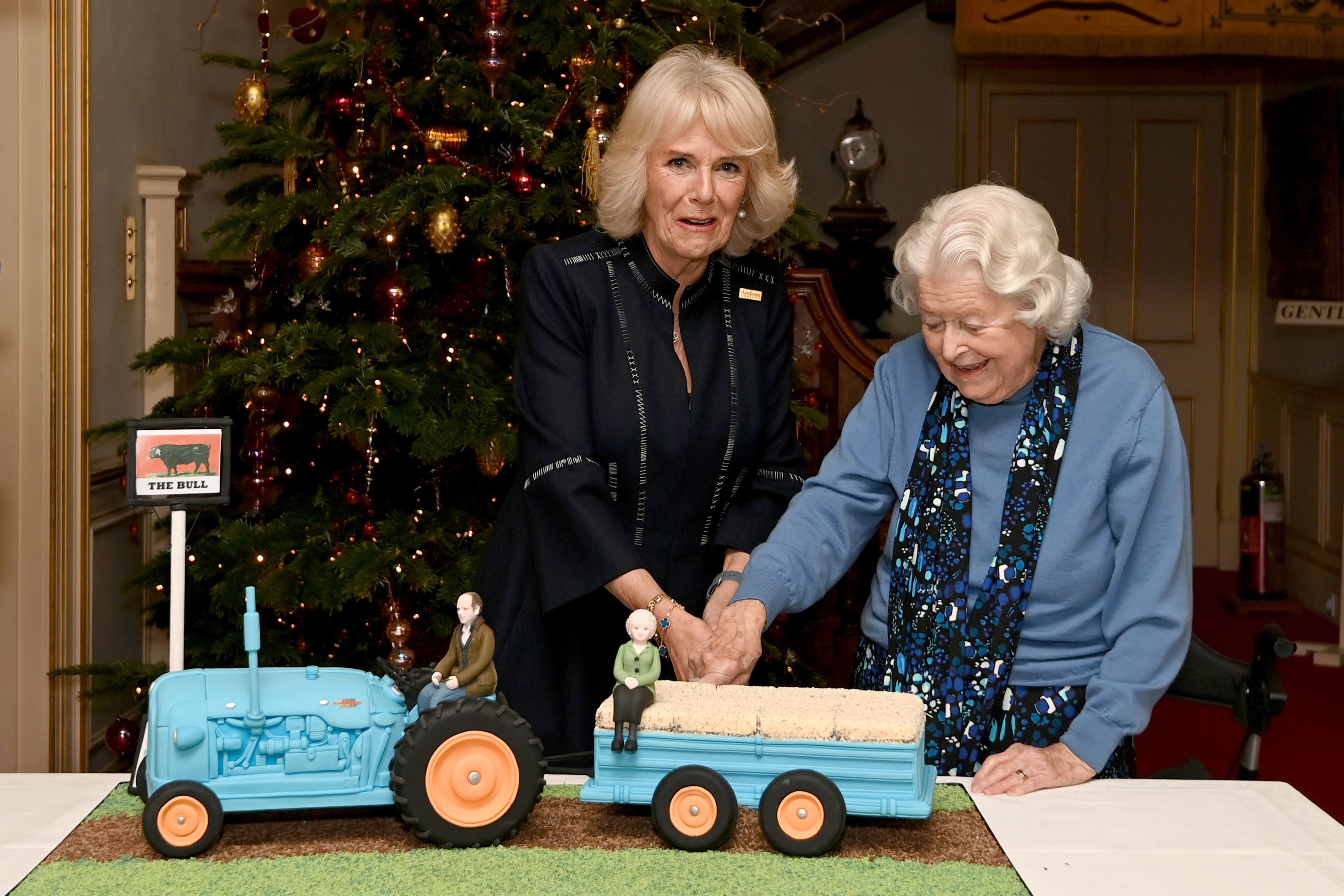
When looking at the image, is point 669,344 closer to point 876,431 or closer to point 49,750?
point 876,431

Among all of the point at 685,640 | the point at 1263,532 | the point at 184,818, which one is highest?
the point at 685,640

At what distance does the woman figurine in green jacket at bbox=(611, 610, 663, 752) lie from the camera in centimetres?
142

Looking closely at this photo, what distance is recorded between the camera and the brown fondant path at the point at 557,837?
4.62 ft

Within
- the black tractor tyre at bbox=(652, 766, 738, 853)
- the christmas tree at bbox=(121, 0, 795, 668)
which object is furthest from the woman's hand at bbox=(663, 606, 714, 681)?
the christmas tree at bbox=(121, 0, 795, 668)

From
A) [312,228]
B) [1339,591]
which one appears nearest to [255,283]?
[312,228]

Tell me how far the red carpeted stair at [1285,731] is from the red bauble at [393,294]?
7.56 ft

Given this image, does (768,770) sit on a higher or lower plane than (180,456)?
lower

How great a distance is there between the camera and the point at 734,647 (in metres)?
1.74

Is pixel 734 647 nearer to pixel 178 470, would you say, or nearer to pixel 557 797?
pixel 557 797

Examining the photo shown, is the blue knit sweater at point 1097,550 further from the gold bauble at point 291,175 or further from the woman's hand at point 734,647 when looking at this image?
the gold bauble at point 291,175

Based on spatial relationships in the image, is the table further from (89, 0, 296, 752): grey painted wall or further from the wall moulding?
the wall moulding

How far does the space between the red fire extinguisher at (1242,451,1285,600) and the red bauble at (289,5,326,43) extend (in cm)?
504

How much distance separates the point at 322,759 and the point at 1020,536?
0.91 metres

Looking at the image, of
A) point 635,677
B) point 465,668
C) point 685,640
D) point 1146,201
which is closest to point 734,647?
point 685,640
